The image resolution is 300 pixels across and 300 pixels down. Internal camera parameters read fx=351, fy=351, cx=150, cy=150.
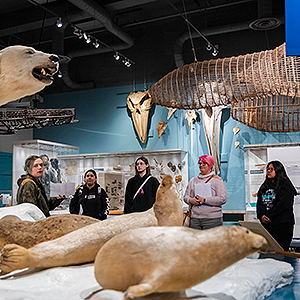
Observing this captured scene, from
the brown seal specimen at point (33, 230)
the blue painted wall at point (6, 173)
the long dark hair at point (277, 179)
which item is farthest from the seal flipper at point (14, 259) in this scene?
the blue painted wall at point (6, 173)

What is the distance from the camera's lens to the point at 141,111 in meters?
7.25

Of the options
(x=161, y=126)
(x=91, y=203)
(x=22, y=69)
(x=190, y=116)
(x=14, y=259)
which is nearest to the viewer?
(x=14, y=259)

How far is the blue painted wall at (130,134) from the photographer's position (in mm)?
6504

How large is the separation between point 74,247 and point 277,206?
2.88 meters

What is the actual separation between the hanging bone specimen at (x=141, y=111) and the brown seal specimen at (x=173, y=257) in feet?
20.8

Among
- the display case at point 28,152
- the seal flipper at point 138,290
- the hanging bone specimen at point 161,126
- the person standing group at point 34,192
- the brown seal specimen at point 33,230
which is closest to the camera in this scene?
the seal flipper at point 138,290

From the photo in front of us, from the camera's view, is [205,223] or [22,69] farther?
[205,223]

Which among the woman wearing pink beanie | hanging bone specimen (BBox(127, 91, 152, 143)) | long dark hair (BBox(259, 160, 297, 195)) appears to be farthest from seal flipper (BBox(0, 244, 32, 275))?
hanging bone specimen (BBox(127, 91, 152, 143))

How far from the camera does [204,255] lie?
2.85ft

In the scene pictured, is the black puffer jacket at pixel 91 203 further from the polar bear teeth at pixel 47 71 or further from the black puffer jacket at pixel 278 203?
the polar bear teeth at pixel 47 71

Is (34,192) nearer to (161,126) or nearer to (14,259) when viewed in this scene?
(14,259)

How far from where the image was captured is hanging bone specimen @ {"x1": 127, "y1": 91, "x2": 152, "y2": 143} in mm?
7238

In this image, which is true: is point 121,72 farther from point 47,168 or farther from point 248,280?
point 248,280

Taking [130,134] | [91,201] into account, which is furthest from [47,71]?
[130,134]
